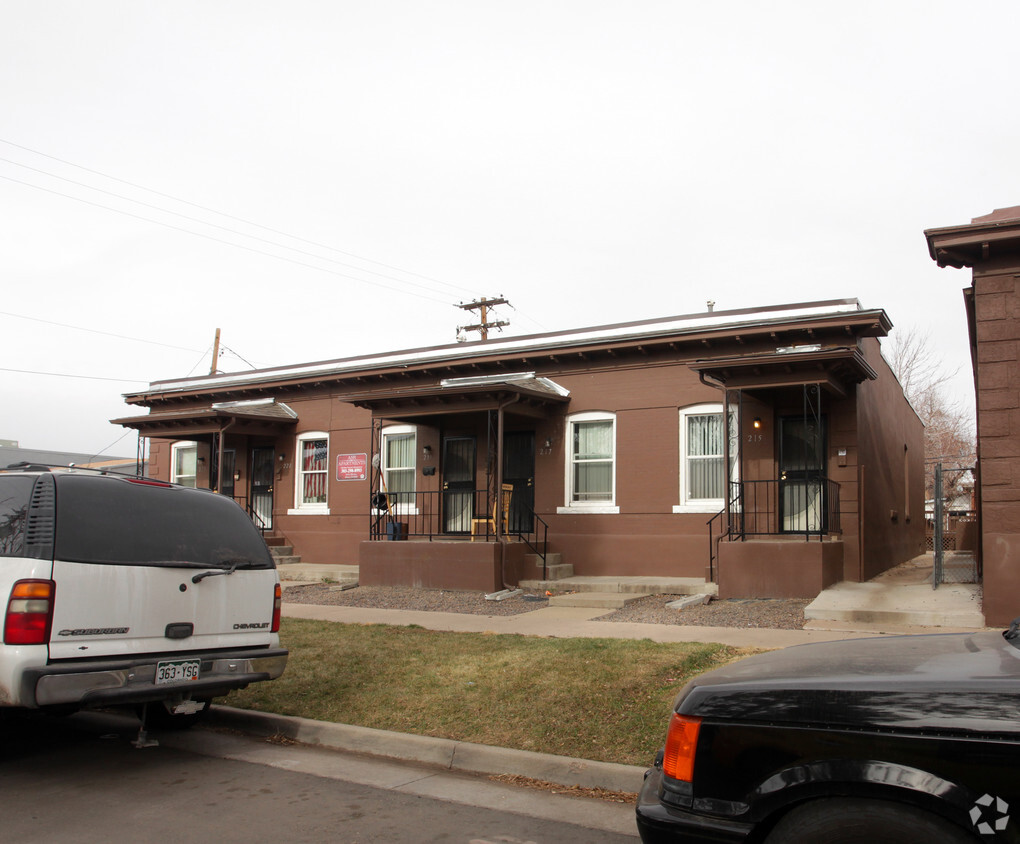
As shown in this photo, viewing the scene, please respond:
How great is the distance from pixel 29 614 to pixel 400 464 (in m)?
14.0

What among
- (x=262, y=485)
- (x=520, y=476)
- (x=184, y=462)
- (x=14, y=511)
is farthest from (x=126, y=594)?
(x=184, y=462)

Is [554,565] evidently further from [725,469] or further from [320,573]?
[320,573]

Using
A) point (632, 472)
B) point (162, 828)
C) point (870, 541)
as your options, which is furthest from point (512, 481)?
point (162, 828)

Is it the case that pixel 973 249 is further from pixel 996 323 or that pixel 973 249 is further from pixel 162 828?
pixel 162 828

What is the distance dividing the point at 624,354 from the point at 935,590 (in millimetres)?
6628

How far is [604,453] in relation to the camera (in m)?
16.7

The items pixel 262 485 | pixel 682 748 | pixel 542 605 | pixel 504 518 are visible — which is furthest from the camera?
pixel 262 485

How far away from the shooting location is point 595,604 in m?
13.6

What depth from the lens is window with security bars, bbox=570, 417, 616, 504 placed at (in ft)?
54.4

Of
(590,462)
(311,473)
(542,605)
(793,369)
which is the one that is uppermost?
(793,369)

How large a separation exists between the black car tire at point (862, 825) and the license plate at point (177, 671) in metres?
4.17

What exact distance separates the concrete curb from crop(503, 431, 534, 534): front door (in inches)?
398

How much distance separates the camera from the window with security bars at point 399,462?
1897 cm

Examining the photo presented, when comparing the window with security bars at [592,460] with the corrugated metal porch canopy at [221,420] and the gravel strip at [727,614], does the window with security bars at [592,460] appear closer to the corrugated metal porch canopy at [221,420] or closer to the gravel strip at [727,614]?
the gravel strip at [727,614]
